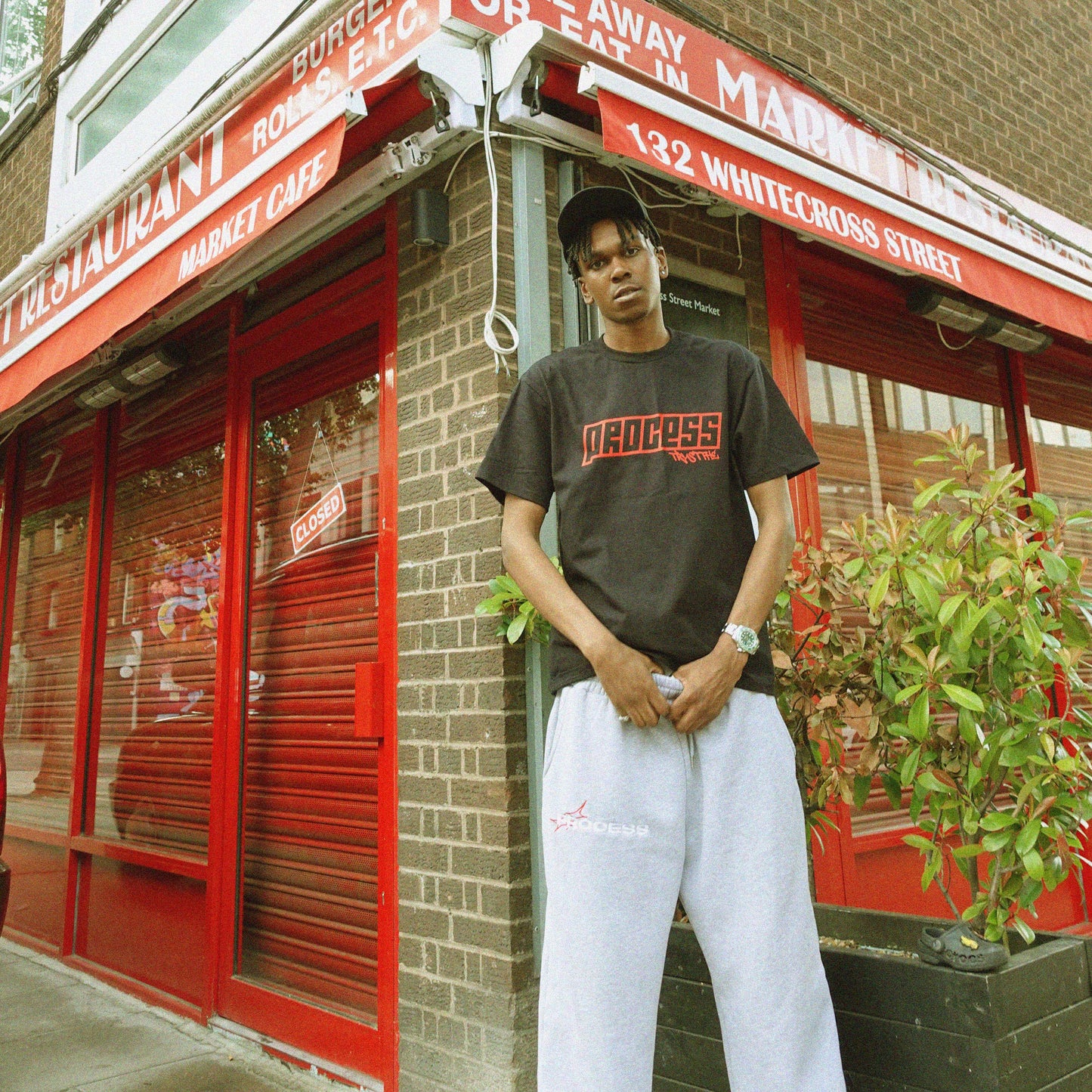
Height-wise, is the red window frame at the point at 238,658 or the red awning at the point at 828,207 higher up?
the red awning at the point at 828,207

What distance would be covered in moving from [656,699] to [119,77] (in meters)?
5.56

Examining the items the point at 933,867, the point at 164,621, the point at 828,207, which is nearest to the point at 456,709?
the point at 933,867

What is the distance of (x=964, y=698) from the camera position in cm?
203

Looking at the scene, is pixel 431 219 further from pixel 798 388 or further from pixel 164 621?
pixel 164 621

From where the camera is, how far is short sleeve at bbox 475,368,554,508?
2025mm

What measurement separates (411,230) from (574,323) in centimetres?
68

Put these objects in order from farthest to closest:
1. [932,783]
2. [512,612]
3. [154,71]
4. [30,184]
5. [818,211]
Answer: [30,184]
[154,71]
[818,211]
[512,612]
[932,783]

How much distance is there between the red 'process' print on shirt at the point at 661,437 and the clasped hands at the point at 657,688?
386mm

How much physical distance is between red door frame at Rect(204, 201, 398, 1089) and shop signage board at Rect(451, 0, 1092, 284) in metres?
0.82

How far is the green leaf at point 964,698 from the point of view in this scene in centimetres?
202

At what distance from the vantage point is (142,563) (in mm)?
4992

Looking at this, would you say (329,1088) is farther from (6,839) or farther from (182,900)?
(6,839)

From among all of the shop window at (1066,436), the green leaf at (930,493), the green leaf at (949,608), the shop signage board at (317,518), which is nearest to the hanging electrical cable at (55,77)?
the shop signage board at (317,518)

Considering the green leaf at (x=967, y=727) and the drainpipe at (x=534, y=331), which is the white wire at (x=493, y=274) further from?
the green leaf at (x=967, y=727)
